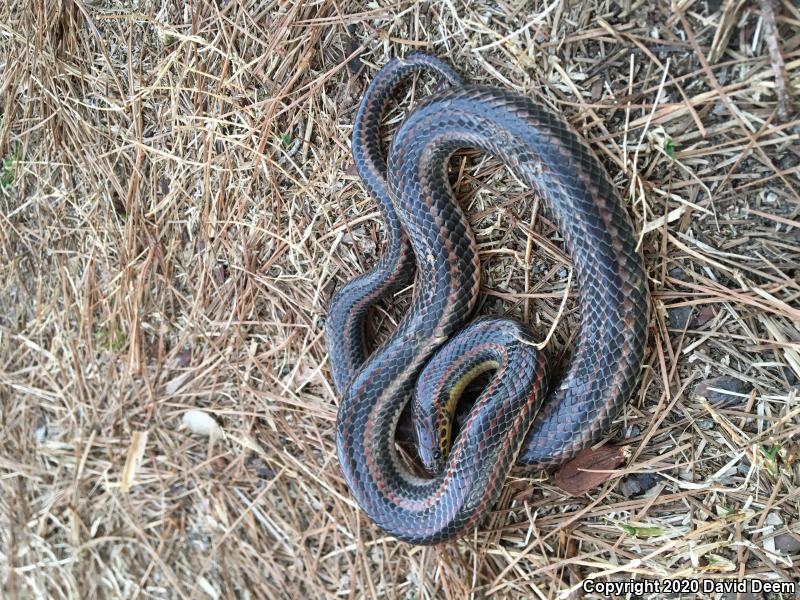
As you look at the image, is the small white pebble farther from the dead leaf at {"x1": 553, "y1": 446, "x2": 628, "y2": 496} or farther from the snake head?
the dead leaf at {"x1": 553, "y1": 446, "x2": 628, "y2": 496}

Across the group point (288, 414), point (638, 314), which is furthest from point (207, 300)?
point (638, 314)

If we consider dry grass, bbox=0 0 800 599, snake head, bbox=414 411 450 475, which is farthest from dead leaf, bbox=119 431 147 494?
snake head, bbox=414 411 450 475

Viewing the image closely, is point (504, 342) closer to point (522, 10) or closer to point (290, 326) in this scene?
point (290, 326)

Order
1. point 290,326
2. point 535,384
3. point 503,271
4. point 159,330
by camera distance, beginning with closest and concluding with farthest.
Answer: point 535,384, point 503,271, point 290,326, point 159,330

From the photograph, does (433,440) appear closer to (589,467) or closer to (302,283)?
(589,467)

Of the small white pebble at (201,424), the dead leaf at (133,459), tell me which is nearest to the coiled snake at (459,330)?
the small white pebble at (201,424)
